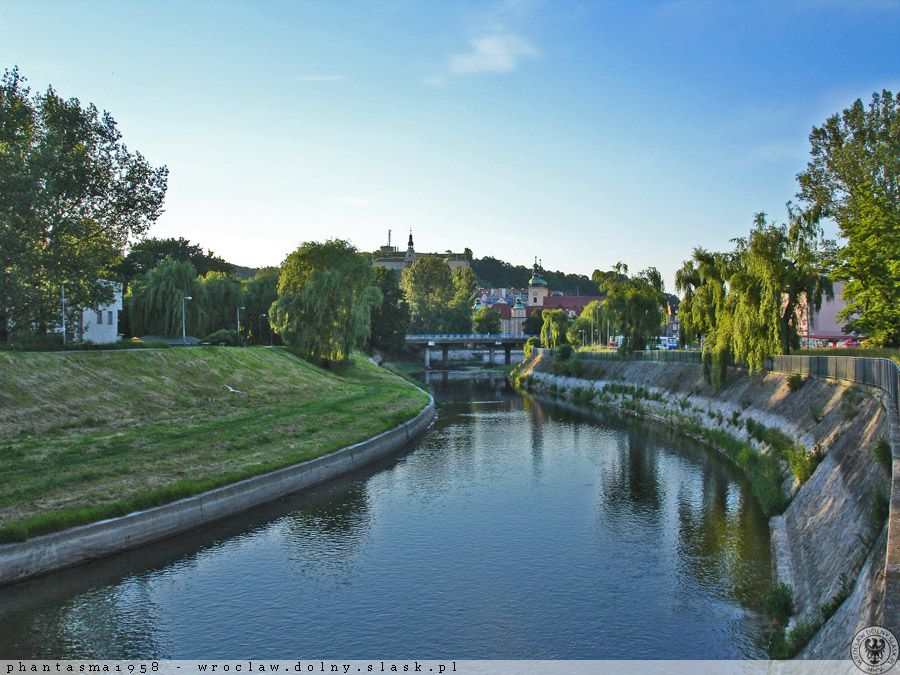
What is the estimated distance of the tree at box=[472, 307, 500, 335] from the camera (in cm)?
16188

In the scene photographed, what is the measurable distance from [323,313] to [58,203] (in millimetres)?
31740

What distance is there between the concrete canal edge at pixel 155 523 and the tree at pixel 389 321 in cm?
7985

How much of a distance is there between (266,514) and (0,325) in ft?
75.0

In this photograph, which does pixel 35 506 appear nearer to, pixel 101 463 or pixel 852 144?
pixel 101 463

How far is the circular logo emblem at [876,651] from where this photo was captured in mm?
9875

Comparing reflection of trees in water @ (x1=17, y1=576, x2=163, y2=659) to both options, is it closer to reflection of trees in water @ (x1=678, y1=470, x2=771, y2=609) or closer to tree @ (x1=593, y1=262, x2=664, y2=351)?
reflection of trees in water @ (x1=678, y1=470, x2=771, y2=609)

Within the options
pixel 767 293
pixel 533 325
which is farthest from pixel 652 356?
pixel 533 325

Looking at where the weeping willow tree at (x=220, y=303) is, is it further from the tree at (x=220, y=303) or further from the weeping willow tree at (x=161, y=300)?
the weeping willow tree at (x=161, y=300)

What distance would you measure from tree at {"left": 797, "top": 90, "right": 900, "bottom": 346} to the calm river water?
11199 mm

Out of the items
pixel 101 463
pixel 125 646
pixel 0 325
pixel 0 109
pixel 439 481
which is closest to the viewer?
pixel 125 646

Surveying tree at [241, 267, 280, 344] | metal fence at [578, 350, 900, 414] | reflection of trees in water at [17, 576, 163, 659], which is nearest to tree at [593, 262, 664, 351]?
metal fence at [578, 350, 900, 414]

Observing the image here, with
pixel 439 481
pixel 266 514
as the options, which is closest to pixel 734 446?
pixel 439 481

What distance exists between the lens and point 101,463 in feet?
89.3

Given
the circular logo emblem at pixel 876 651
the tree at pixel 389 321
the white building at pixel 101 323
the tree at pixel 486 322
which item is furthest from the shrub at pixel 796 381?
the tree at pixel 486 322
